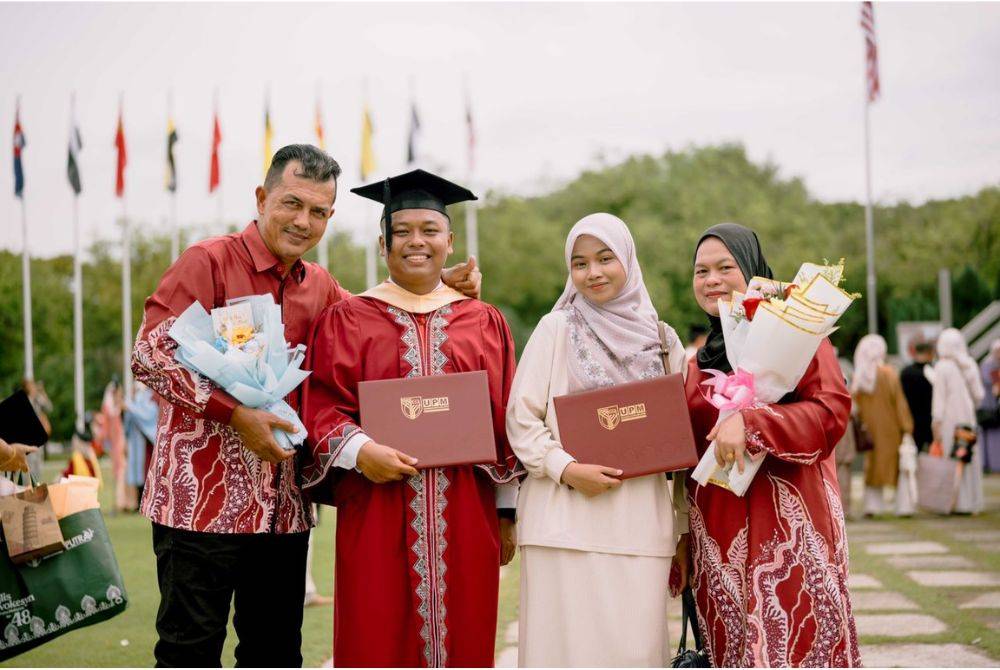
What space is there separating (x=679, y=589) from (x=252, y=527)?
62.8 inches

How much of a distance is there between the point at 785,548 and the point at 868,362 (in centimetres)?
853

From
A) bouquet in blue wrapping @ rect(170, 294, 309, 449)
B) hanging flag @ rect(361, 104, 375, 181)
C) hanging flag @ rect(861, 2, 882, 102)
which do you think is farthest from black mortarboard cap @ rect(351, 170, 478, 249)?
hanging flag @ rect(861, 2, 882, 102)

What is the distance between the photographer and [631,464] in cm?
326

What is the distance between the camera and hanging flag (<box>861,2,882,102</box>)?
65.2 ft

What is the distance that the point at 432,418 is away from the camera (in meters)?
3.33

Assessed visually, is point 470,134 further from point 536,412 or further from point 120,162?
point 536,412

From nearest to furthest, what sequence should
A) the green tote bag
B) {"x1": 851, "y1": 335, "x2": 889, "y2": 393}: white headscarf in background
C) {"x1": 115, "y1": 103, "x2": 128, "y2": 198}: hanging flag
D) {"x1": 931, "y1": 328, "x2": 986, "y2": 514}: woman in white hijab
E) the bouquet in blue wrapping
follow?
the bouquet in blue wrapping, the green tote bag, {"x1": 931, "y1": 328, "x2": 986, "y2": 514}: woman in white hijab, {"x1": 851, "y1": 335, "x2": 889, "y2": 393}: white headscarf in background, {"x1": 115, "y1": 103, "x2": 128, "y2": 198}: hanging flag

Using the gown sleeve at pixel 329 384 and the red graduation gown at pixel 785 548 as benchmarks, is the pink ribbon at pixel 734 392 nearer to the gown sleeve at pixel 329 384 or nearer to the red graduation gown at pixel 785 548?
the red graduation gown at pixel 785 548

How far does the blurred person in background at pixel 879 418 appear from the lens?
10.9m

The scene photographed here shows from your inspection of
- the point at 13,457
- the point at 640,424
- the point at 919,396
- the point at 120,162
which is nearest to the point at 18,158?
the point at 120,162

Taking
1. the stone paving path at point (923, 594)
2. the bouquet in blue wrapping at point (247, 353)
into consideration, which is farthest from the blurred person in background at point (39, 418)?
the stone paving path at point (923, 594)

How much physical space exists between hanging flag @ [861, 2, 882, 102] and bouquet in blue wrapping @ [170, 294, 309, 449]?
19.5 m

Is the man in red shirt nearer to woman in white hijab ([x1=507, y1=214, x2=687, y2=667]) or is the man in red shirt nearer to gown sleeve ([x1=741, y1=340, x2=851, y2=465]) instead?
woman in white hijab ([x1=507, y1=214, x2=687, y2=667])

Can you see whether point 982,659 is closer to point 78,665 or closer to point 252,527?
point 252,527
